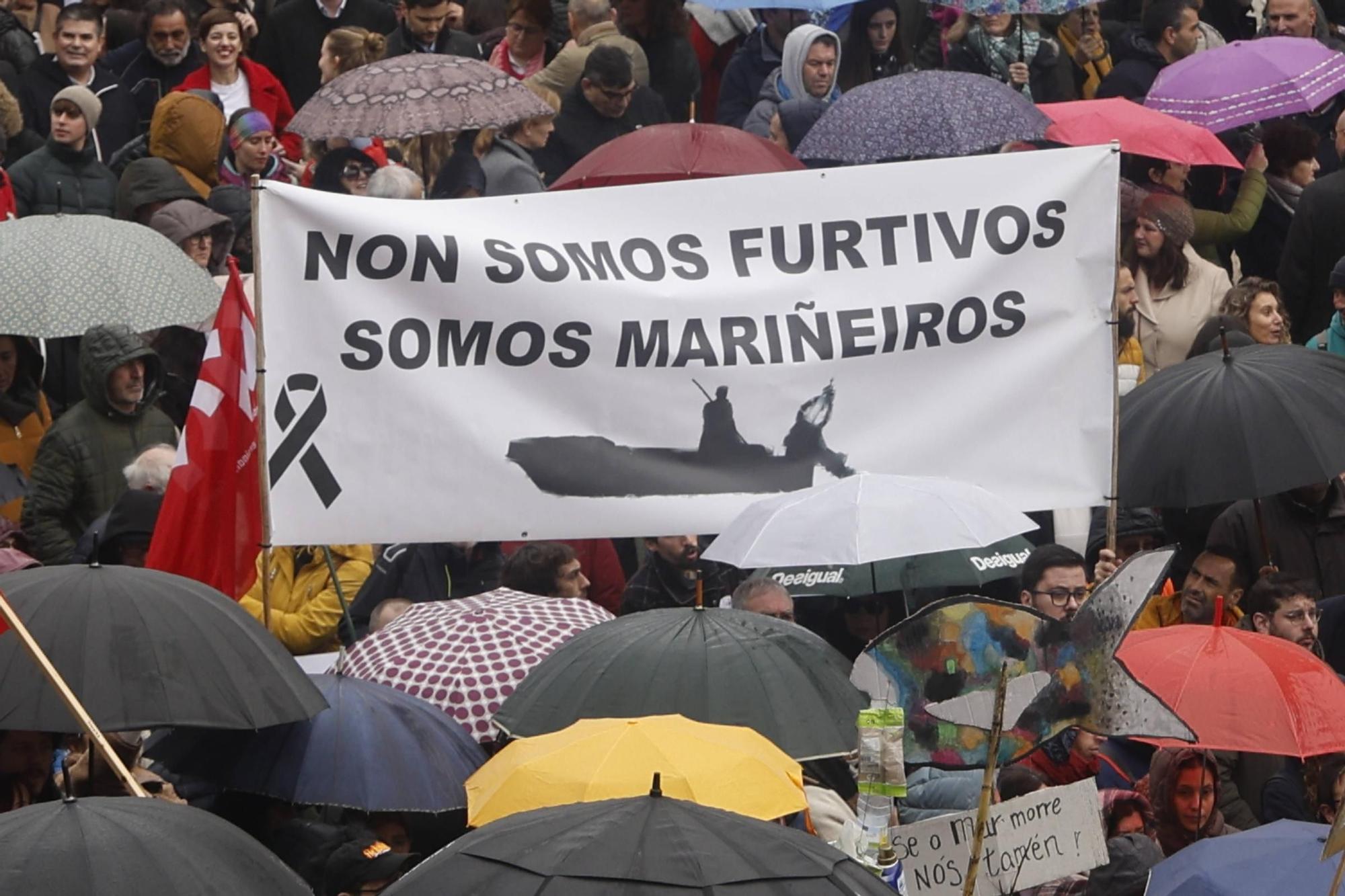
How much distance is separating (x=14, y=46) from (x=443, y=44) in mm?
2164

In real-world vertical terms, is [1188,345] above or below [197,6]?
below

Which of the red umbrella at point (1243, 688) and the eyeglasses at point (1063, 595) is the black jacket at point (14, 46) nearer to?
the eyeglasses at point (1063, 595)

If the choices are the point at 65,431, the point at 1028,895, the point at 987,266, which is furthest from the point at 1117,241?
the point at 65,431

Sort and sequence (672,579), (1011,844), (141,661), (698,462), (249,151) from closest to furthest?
(1011,844) < (141,661) < (698,462) < (672,579) < (249,151)

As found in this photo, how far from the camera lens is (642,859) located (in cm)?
470

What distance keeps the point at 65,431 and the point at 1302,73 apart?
6.79 metres

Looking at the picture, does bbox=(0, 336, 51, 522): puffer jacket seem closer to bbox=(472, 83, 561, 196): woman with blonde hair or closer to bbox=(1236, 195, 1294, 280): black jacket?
bbox=(472, 83, 561, 196): woman with blonde hair

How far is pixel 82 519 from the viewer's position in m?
10.1

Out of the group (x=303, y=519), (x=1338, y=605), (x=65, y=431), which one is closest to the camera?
(x=303, y=519)

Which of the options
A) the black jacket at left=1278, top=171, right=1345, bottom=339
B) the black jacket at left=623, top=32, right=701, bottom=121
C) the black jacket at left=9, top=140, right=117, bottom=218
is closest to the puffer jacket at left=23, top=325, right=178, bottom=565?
the black jacket at left=9, top=140, right=117, bottom=218

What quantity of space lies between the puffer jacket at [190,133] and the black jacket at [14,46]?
146 cm

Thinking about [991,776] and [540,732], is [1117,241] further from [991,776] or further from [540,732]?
[991,776]

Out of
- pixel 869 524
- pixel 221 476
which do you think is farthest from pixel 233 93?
pixel 869 524

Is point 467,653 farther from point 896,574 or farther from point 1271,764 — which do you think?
point 1271,764
